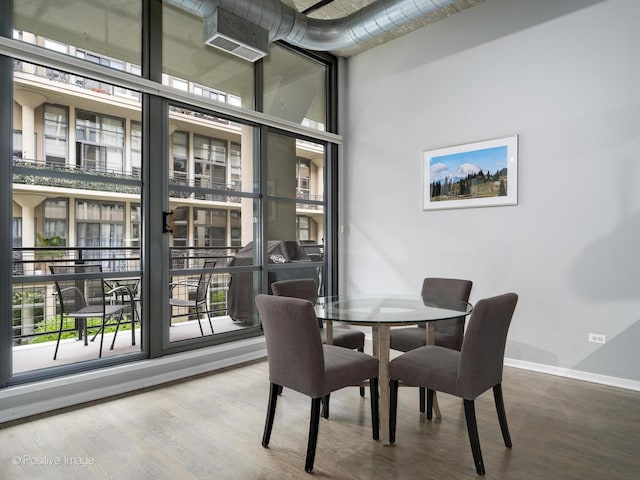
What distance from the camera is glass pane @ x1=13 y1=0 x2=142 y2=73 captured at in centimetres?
306

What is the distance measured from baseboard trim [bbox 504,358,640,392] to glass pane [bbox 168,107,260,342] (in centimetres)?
279

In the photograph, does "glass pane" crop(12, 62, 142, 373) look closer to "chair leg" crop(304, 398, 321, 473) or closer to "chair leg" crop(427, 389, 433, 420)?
"chair leg" crop(304, 398, 321, 473)

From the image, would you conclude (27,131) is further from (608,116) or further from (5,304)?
(608,116)

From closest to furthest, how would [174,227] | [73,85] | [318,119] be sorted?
1. [73,85]
2. [174,227]
3. [318,119]

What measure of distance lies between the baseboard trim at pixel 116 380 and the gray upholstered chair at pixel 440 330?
66.0 inches

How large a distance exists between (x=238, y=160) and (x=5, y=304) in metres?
2.44

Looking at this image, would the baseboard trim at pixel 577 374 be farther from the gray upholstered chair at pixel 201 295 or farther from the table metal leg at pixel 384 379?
the gray upholstered chair at pixel 201 295

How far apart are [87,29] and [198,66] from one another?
39.0 inches

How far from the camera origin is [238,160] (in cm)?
445

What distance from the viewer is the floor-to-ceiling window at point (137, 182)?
306cm

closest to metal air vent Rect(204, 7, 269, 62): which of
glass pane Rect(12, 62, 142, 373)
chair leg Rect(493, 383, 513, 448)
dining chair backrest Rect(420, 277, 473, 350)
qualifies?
glass pane Rect(12, 62, 142, 373)

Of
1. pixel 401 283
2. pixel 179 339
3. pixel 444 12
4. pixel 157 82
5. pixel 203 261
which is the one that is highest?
pixel 444 12

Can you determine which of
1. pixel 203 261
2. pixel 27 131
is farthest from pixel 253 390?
pixel 27 131

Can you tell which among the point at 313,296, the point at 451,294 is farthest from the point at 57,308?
the point at 451,294
